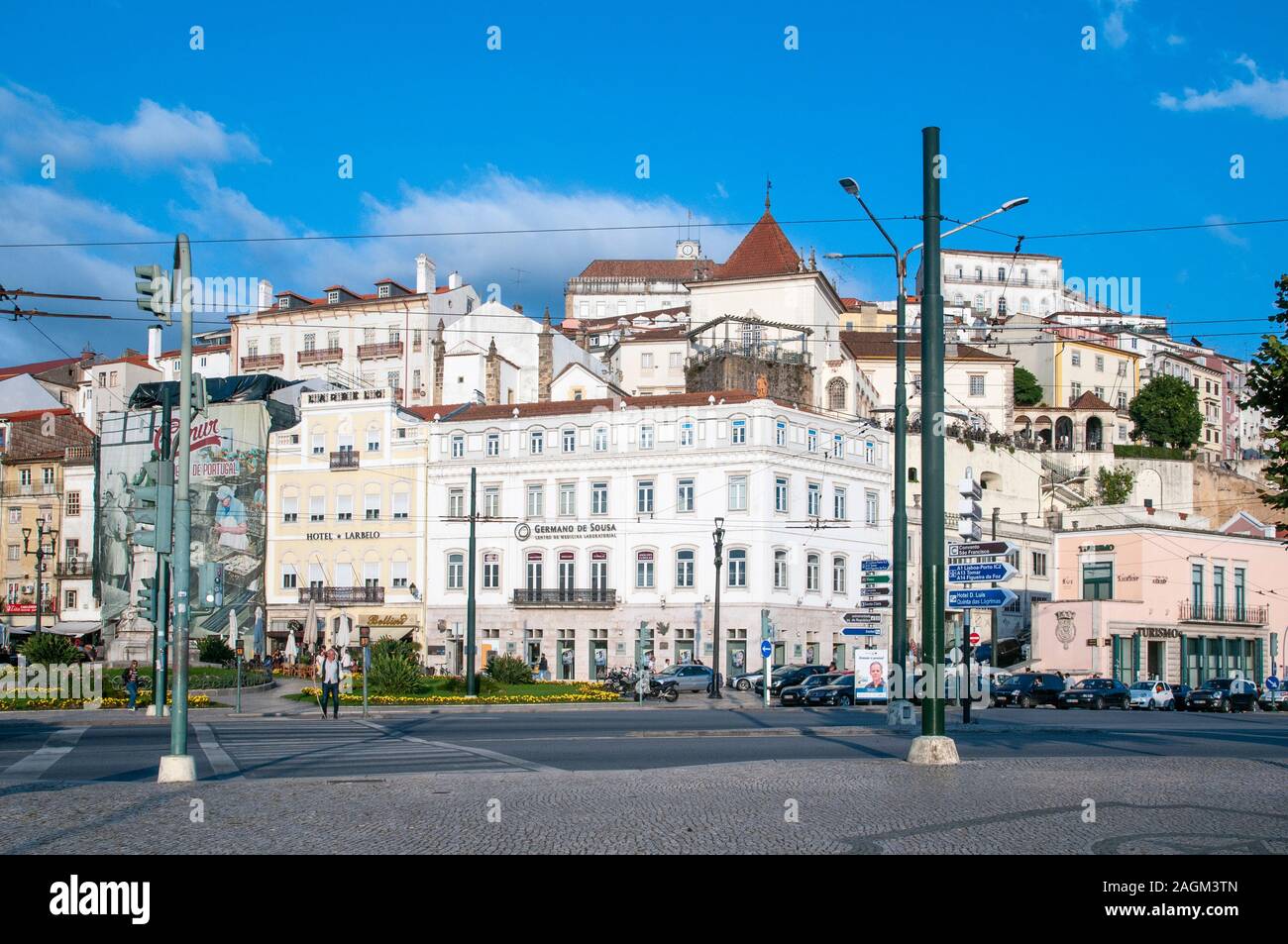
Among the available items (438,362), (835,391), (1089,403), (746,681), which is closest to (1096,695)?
(746,681)

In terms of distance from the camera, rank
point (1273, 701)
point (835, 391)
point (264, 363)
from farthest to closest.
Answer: point (264, 363) → point (835, 391) → point (1273, 701)

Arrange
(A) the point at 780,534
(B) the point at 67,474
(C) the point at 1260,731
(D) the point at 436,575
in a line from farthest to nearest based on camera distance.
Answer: (B) the point at 67,474, (D) the point at 436,575, (A) the point at 780,534, (C) the point at 1260,731

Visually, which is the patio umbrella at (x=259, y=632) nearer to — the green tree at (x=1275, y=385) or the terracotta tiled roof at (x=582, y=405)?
the terracotta tiled roof at (x=582, y=405)

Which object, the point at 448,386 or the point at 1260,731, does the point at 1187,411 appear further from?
the point at 1260,731

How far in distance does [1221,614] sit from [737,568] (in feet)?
90.1

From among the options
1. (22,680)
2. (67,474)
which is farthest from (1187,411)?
(22,680)

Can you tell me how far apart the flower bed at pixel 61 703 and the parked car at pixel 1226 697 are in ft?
116

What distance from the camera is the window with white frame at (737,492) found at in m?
61.9

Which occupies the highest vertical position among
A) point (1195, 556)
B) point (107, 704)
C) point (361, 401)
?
point (361, 401)

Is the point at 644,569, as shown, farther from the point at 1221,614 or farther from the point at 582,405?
the point at 1221,614

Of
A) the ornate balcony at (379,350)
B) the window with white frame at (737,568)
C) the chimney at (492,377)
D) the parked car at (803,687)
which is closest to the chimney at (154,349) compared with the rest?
the ornate balcony at (379,350)

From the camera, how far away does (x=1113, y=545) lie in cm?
7188

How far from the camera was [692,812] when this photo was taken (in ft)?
41.8
